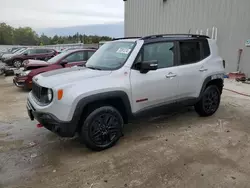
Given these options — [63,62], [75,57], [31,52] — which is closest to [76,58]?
[75,57]

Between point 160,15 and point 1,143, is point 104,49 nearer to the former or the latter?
point 1,143

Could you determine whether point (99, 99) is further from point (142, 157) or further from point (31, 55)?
point (31, 55)

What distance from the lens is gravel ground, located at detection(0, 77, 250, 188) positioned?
274cm

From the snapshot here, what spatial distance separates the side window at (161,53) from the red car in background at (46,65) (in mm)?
4542

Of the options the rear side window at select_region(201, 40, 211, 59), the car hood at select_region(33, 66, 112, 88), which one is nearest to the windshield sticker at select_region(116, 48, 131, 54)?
the car hood at select_region(33, 66, 112, 88)

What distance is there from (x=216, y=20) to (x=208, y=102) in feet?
22.3

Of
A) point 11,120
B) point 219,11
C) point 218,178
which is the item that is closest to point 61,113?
point 218,178

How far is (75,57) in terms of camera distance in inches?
338

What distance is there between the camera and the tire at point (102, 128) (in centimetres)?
328

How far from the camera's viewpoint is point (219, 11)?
32.4ft

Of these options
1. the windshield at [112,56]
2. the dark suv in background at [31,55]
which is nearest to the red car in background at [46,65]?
the windshield at [112,56]

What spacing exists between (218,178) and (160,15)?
13.5 m

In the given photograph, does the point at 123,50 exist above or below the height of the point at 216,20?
below

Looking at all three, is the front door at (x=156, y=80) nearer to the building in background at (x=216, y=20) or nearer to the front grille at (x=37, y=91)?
the front grille at (x=37, y=91)
